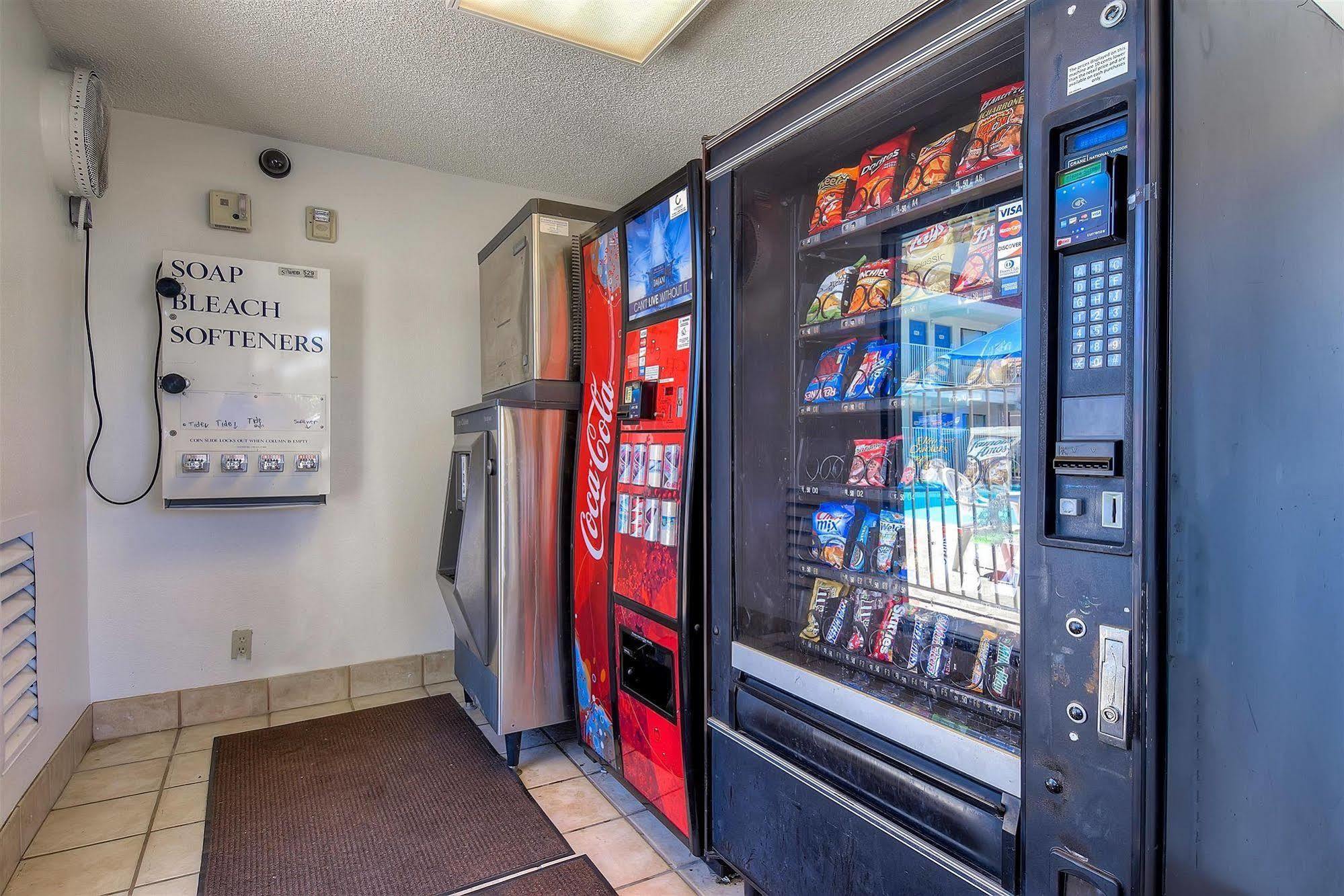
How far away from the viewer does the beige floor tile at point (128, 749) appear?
2.60 m

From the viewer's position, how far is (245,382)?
2.83 metres

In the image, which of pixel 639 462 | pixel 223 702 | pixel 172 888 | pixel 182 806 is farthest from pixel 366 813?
pixel 639 462

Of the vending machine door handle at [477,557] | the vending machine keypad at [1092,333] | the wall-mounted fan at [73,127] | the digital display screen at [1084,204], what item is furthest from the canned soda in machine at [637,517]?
the wall-mounted fan at [73,127]

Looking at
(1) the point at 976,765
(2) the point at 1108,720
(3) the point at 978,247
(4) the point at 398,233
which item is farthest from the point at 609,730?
(4) the point at 398,233

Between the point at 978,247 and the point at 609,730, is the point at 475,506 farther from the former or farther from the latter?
the point at 978,247

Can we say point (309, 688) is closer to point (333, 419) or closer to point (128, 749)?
point (128, 749)

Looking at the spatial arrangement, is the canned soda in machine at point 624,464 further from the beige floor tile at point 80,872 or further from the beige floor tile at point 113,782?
the beige floor tile at point 113,782

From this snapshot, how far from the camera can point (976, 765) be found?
3.73 ft

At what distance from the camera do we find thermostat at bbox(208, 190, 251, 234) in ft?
9.67

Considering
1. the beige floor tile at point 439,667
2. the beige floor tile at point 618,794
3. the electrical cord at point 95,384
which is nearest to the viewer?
the beige floor tile at point 618,794

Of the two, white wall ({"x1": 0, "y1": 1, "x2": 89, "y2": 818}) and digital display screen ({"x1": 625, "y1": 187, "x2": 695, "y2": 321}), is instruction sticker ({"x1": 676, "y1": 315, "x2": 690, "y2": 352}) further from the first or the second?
white wall ({"x1": 0, "y1": 1, "x2": 89, "y2": 818})

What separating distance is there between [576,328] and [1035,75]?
1853mm

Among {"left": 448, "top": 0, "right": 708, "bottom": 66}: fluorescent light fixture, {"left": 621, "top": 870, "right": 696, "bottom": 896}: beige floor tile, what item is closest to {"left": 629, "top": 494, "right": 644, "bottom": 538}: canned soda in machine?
{"left": 621, "top": 870, "right": 696, "bottom": 896}: beige floor tile

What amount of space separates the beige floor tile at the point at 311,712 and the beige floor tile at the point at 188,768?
11.7 inches
